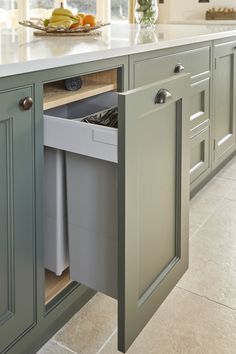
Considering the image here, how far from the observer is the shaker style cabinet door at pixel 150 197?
104 cm

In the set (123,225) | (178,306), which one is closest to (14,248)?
(123,225)

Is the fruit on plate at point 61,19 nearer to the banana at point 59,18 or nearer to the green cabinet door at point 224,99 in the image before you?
the banana at point 59,18

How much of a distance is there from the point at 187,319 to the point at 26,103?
91cm

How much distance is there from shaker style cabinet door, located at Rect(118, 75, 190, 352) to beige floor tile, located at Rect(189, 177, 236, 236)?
0.79 meters

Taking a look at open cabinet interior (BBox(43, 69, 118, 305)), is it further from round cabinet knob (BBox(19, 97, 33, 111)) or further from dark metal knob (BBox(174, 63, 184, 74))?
dark metal knob (BBox(174, 63, 184, 74))

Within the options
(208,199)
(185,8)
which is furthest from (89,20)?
(185,8)

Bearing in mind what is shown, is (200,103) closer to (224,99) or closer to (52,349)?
(224,99)

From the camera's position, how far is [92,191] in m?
1.22

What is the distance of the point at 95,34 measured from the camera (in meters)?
1.97

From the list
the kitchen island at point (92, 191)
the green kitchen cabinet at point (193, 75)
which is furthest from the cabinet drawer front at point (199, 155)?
the kitchen island at point (92, 191)

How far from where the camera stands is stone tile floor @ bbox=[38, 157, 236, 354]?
4.47 ft

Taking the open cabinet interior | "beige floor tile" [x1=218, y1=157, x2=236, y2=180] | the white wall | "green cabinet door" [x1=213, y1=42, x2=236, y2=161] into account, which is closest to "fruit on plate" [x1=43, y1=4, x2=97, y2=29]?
the open cabinet interior

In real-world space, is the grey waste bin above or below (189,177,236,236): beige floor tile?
above

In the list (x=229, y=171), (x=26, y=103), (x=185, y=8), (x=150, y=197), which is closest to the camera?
(x=26, y=103)
